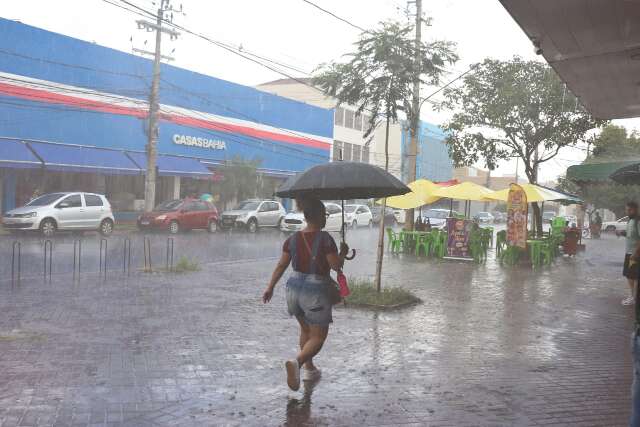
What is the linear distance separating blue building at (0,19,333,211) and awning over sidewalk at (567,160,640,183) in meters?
18.6

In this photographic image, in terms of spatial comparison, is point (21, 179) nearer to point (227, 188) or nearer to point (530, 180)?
point (227, 188)

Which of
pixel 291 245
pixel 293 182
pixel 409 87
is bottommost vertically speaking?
pixel 291 245

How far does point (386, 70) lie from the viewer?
966 centimetres

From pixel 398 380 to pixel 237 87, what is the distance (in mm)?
30451

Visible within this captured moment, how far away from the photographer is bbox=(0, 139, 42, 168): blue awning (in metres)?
22.1

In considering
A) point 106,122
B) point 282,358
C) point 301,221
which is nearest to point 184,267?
point 282,358

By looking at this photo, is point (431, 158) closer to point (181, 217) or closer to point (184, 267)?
point (181, 217)

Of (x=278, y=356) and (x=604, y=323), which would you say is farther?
(x=604, y=323)

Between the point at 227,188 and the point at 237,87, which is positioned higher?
the point at 237,87

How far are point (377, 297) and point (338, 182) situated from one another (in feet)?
13.1

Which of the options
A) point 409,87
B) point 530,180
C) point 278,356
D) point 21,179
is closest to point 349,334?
point 278,356

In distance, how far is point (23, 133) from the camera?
23438 mm

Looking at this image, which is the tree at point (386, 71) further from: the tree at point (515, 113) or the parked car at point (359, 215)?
the parked car at point (359, 215)

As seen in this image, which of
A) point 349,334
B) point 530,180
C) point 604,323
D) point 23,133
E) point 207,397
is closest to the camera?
point 207,397
